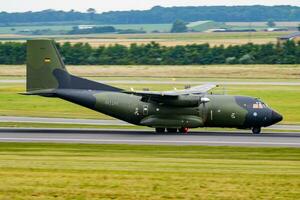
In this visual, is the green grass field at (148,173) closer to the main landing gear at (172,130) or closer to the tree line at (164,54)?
the main landing gear at (172,130)

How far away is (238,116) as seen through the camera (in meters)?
47.1

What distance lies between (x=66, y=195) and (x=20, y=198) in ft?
4.20

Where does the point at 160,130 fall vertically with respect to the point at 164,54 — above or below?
below

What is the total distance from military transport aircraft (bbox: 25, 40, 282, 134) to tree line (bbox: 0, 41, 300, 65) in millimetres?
59403

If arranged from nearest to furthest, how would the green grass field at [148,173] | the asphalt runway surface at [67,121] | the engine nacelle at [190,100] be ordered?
the green grass field at [148,173] → the engine nacelle at [190,100] → the asphalt runway surface at [67,121]

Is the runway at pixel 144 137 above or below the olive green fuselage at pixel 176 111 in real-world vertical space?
below

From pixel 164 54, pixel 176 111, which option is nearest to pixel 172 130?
pixel 176 111

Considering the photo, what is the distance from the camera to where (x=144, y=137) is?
45.5m

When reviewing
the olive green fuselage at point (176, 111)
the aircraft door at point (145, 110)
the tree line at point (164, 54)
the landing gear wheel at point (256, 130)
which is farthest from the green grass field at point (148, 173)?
the tree line at point (164, 54)

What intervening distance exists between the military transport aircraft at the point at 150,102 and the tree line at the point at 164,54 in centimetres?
5940

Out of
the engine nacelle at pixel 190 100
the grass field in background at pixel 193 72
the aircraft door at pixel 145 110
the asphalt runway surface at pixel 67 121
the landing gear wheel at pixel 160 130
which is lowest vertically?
the asphalt runway surface at pixel 67 121

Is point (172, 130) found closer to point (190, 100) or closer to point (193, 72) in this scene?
point (190, 100)

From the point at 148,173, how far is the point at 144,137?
17709mm

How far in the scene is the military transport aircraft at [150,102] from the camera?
155ft
